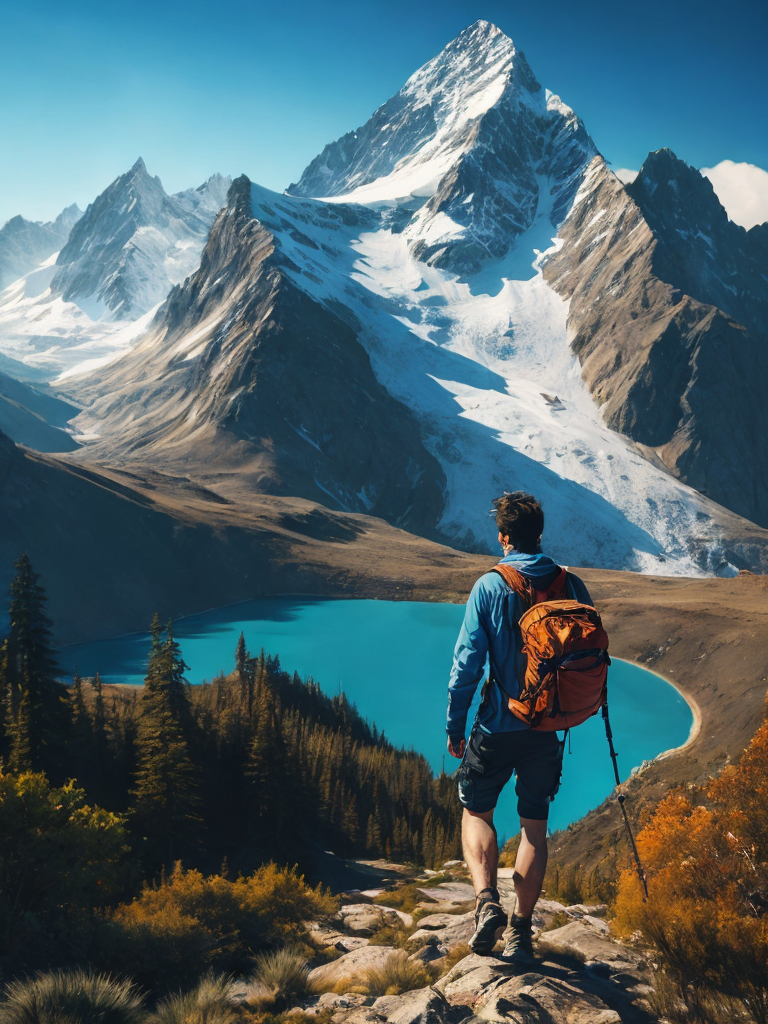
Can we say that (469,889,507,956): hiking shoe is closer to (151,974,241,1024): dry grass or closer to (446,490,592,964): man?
(446,490,592,964): man

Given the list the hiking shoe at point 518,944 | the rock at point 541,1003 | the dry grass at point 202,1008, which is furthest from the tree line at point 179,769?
the rock at point 541,1003

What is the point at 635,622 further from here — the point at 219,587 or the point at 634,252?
the point at 634,252

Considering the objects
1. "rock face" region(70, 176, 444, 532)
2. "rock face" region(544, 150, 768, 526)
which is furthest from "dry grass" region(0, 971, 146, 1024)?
"rock face" region(544, 150, 768, 526)

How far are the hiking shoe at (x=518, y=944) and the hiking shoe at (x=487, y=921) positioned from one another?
15 centimetres

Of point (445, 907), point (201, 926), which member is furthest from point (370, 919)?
point (201, 926)

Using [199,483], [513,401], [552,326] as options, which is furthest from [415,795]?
[552,326]

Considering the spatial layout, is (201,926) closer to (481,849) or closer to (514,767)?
(481,849)

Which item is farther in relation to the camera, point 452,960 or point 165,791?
point 165,791

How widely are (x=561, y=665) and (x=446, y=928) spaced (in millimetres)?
5350

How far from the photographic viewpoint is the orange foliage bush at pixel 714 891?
5.77 m

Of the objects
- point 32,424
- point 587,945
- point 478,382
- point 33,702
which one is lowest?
point 33,702

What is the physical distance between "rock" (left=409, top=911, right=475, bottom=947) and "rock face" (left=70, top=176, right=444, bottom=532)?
103 metres

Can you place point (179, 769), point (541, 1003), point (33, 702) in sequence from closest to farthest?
point (541, 1003) < point (179, 769) < point (33, 702)

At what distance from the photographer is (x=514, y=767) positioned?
597 centimetres
